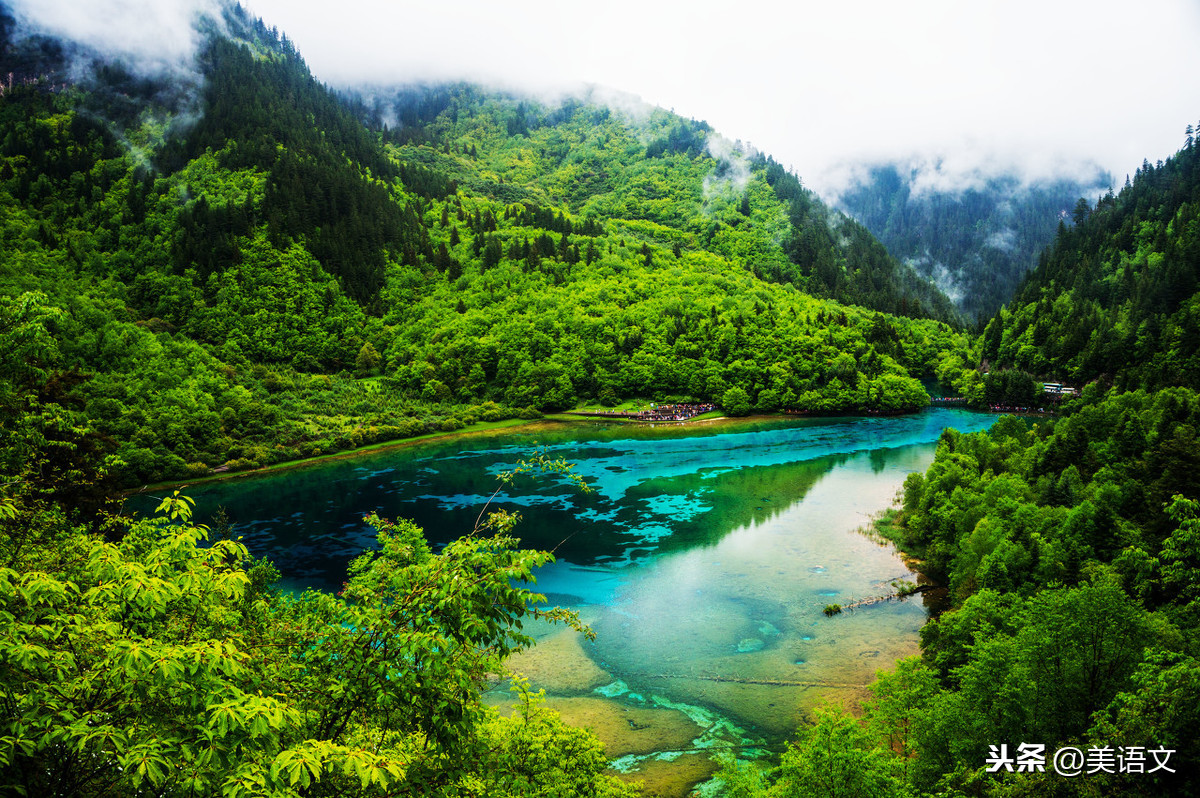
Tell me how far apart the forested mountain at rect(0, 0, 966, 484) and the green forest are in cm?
66

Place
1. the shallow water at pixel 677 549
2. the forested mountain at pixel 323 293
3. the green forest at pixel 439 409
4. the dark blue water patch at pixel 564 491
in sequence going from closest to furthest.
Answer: the green forest at pixel 439 409 < the shallow water at pixel 677 549 < the dark blue water patch at pixel 564 491 < the forested mountain at pixel 323 293

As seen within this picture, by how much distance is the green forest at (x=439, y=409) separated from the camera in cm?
675

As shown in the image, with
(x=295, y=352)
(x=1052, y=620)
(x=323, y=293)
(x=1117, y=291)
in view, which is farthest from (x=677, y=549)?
(x=1117, y=291)

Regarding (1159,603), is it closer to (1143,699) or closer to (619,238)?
(1143,699)

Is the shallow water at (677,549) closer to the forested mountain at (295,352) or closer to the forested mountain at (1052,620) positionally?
the forested mountain at (1052,620)

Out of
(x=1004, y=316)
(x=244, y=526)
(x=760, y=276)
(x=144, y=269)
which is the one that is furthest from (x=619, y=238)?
(x=244, y=526)

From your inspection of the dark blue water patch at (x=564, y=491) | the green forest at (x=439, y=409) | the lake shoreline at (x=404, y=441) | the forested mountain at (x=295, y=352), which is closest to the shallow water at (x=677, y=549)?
the dark blue water patch at (x=564, y=491)

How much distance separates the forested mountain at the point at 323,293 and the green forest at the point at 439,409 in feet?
2.16

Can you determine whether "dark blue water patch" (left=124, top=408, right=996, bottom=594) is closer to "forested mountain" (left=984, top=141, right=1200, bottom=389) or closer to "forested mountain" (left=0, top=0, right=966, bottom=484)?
"forested mountain" (left=0, top=0, right=966, bottom=484)

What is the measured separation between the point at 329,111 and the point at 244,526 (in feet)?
518

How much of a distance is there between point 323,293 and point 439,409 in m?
40.9

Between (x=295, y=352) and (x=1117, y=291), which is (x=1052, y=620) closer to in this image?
(x=295, y=352)

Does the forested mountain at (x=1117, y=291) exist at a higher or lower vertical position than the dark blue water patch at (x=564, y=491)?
higher

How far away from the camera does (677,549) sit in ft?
152
